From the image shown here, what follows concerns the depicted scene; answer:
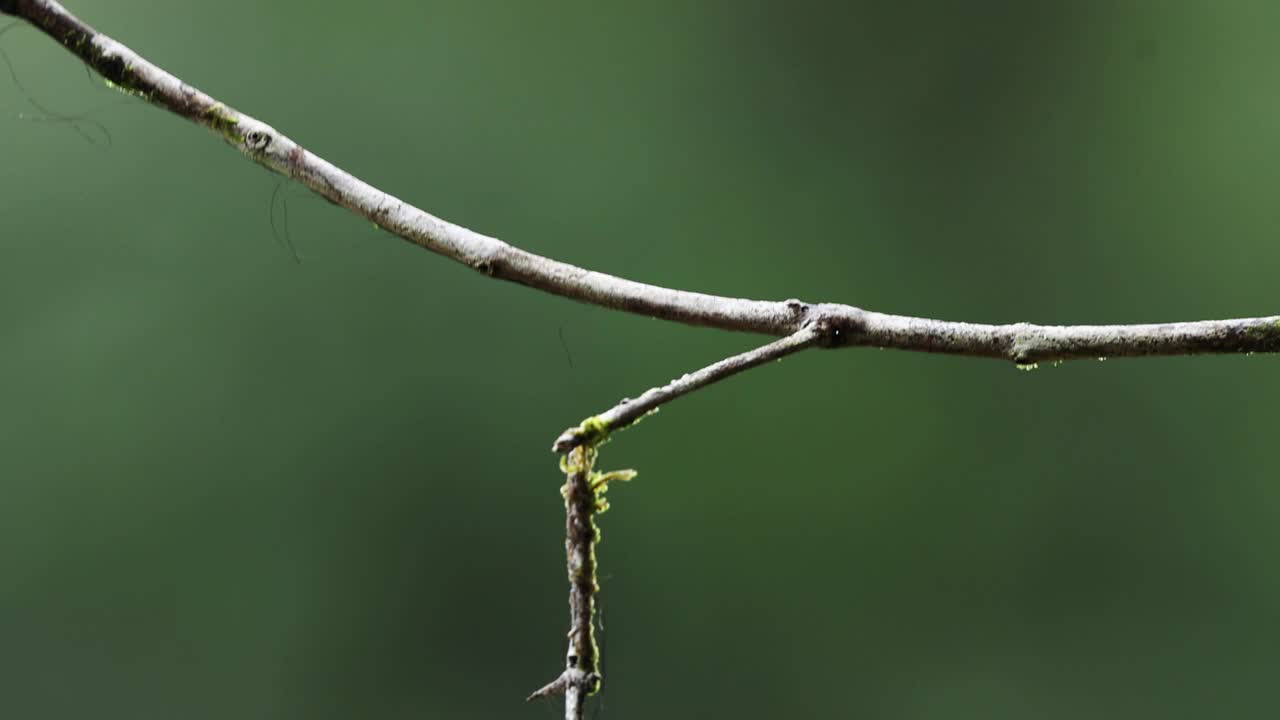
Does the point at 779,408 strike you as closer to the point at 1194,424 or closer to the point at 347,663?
the point at 1194,424

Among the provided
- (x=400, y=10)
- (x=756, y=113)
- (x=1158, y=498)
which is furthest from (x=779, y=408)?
(x=400, y=10)

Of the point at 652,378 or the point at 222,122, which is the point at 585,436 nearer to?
the point at 222,122

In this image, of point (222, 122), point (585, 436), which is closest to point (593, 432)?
point (585, 436)

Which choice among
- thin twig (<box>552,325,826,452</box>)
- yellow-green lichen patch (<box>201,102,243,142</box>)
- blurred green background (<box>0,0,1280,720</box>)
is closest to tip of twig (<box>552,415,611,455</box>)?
thin twig (<box>552,325,826,452</box>)

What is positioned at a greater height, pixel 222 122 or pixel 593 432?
pixel 222 122

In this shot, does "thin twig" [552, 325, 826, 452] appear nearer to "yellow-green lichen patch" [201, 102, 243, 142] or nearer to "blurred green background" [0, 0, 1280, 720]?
"yellow-green lichen patch" [201, 102, 243, 142]
